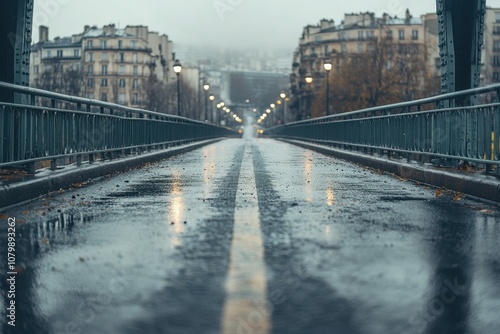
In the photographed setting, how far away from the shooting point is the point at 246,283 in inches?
157

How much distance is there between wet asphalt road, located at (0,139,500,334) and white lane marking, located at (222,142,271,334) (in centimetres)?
1

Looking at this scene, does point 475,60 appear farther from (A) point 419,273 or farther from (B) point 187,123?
(B) point 187,123

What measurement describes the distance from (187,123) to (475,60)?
71.3ft

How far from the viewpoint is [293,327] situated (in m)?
3.19

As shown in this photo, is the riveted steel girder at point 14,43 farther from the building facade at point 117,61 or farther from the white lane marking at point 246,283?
the building facade at point 117,61

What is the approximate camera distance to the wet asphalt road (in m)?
3.33

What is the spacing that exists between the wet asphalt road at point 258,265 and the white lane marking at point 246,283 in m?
0.01

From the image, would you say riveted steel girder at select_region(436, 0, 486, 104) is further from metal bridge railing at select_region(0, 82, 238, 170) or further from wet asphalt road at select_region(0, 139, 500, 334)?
metal bridge railing at select_region(0, 82, 238, 170)

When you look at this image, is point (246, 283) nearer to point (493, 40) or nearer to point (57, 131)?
point (57, 131)

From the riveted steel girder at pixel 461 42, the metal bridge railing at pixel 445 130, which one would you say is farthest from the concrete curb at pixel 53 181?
the riveted steel girder at pixel 461 42

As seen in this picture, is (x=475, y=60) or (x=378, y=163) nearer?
(x=475, y=60)

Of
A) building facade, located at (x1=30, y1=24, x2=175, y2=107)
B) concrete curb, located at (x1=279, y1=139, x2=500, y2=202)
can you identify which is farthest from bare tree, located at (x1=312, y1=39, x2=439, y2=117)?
building facade, located at (x1=30, y1=24, x2=175, y2=107)

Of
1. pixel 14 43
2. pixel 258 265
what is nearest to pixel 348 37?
pixel 14 43

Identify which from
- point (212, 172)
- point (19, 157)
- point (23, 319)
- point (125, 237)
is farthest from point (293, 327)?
point (212, 172)
